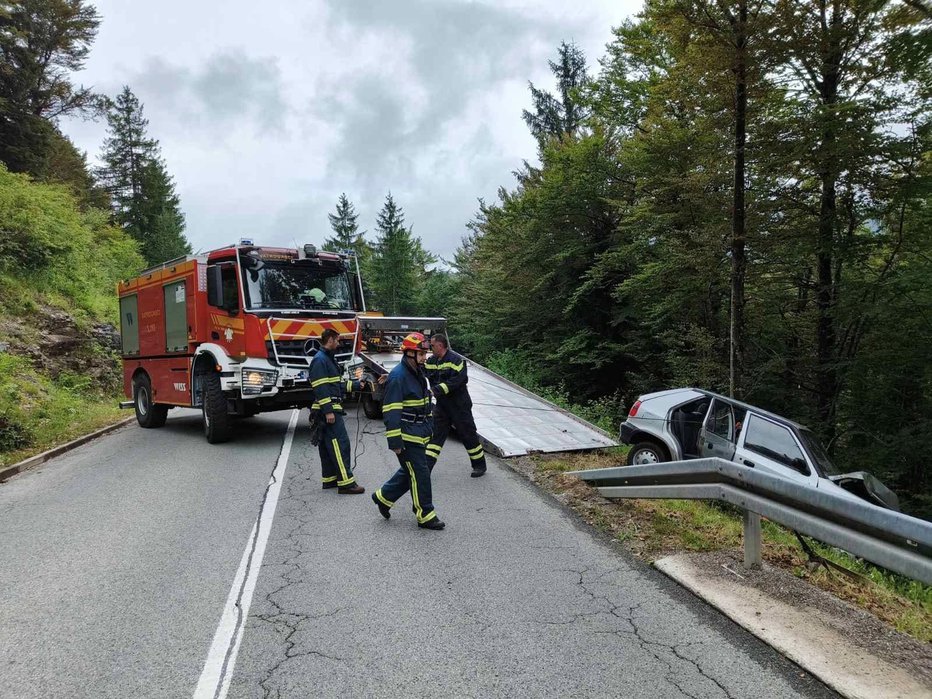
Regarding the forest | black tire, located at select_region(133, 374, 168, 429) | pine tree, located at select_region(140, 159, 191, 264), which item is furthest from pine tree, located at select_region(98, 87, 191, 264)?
black tire, located at select_region(133, 374, 168, 429)

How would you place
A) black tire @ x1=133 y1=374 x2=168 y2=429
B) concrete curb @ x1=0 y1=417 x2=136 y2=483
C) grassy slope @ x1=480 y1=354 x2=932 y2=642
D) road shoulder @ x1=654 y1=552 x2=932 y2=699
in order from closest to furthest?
road shoulder @ x1=654 y1=552 x2=932 y2=699 → grassy slope @ x1=480 y1=354 x2=932 y2=642 → concrete curb @ x1=0 y1=417 x2=136 y2=483 → black tire @ x1=133 y1=374 x2=168 y2=429

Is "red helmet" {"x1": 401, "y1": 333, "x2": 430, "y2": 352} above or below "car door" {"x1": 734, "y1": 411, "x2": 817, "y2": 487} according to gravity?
above

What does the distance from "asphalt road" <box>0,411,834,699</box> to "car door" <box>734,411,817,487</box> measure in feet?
9.21

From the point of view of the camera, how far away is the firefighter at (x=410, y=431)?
18.6 feet

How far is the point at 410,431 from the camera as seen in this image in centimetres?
580

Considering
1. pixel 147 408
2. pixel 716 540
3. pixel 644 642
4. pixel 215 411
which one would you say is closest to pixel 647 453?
pixel 716 540

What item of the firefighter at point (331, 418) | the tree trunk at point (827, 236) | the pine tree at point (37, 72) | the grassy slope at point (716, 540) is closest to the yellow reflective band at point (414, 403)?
the firefighter at point (331, 418)

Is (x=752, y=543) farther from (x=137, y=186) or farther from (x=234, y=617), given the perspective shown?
(x=137, y=186)

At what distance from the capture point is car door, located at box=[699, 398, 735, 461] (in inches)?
311

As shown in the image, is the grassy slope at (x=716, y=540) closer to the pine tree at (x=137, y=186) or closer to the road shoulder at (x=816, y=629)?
the road shoulder at (x=816, y=629)

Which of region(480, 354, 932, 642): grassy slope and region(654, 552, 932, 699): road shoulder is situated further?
region(480, 354, 932, 642): grassy slope

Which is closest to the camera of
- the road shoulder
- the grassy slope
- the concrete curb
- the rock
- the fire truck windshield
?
the road shoulder

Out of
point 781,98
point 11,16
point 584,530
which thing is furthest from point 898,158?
point 11,16

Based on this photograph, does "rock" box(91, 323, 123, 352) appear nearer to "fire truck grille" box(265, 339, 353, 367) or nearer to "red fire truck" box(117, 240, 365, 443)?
"red fire truck" box(117, 240, 365, 443)
